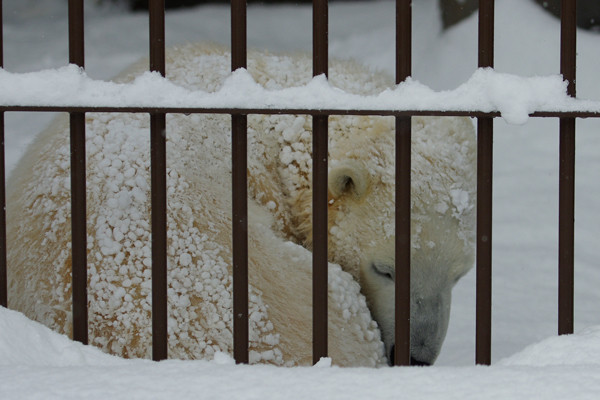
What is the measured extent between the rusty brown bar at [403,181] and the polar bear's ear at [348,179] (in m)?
1.22

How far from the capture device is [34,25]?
8469mm

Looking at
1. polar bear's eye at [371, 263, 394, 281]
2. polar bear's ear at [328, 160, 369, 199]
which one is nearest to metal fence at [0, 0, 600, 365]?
polar bear's ear at [328, 160, 369, 199]

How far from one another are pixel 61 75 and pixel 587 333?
4.86ft

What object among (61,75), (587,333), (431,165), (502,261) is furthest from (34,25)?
(587,333)

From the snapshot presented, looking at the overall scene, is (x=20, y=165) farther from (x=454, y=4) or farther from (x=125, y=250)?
(x=454, y=4)

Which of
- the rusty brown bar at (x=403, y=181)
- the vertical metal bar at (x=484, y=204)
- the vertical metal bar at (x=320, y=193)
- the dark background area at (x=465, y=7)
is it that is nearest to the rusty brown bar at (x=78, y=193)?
the vertical metal bar at (x=320, y=193)

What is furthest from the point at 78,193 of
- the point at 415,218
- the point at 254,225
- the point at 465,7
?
the point at 465,7

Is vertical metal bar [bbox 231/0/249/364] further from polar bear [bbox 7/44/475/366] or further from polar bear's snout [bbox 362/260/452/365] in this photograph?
polar bear's snout [bbox 362/260/452/365]

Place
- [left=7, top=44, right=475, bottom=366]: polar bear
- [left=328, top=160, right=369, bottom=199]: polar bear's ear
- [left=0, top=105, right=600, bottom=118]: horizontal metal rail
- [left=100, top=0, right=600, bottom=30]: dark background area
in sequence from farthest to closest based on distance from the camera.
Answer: [left=100, top=0, right=600, bottom=30]: dark background area, [left=328, top=160, right=369, bottom=199]: polar bear's ear, [left=7, top=44, right=475, bottom=366]: polar bear, [left=0, top=105, right=600, bottom=118]: horizontal metal rail

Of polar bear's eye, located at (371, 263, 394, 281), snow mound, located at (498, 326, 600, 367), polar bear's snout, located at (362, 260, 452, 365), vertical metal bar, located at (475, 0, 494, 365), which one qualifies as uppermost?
vertical metal bar, located at (475, 0, 494, 365)

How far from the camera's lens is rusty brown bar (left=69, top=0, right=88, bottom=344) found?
1939 millimetres

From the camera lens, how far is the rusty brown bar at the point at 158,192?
1.93 meters

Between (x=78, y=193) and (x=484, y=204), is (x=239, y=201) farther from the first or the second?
(x=484, y=204)

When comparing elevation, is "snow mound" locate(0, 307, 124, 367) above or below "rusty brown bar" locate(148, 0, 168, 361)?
below
